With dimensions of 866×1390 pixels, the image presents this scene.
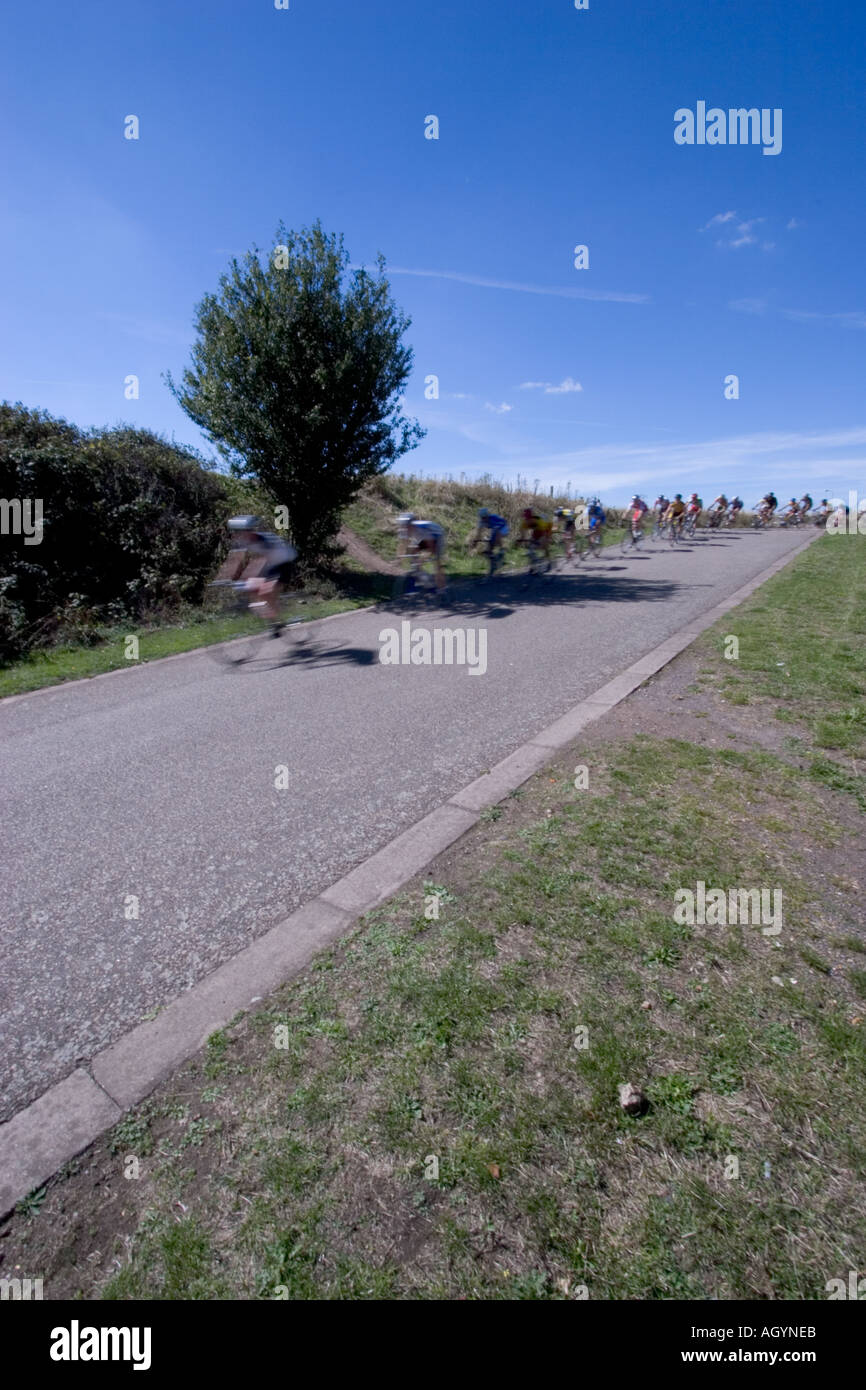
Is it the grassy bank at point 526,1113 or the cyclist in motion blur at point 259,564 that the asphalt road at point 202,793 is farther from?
the cyclist in motion blur at point 259,564

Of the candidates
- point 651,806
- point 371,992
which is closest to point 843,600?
point 651,806

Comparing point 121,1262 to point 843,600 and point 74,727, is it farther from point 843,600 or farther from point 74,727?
point 843,600

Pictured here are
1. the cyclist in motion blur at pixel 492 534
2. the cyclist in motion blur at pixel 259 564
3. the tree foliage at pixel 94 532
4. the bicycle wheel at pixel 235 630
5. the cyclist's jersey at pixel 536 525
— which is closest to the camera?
the bicycle wheel at pixel 235 630

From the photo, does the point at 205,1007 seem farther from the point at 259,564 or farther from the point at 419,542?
the point at 419,542

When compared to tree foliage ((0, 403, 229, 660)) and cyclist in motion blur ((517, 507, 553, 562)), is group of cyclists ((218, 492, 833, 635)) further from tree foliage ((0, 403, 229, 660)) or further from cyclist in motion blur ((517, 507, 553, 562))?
tree foliage ((0, 403, 229, 660))

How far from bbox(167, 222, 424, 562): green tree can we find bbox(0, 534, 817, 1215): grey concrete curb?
11.8 metres

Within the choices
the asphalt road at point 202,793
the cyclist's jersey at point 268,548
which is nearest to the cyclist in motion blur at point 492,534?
the asphalt road at point 202,793

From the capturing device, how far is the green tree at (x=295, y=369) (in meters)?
13.0

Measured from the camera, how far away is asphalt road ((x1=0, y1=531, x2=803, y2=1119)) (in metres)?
A: 2.87

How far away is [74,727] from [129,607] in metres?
6.49

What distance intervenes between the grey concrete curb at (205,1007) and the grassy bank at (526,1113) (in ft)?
0.30

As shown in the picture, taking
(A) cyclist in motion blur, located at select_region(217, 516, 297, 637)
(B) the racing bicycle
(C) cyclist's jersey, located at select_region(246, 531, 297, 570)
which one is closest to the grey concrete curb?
(B) the racing bicycle

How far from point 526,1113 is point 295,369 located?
1451 centimetres

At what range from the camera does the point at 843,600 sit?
412 inches
